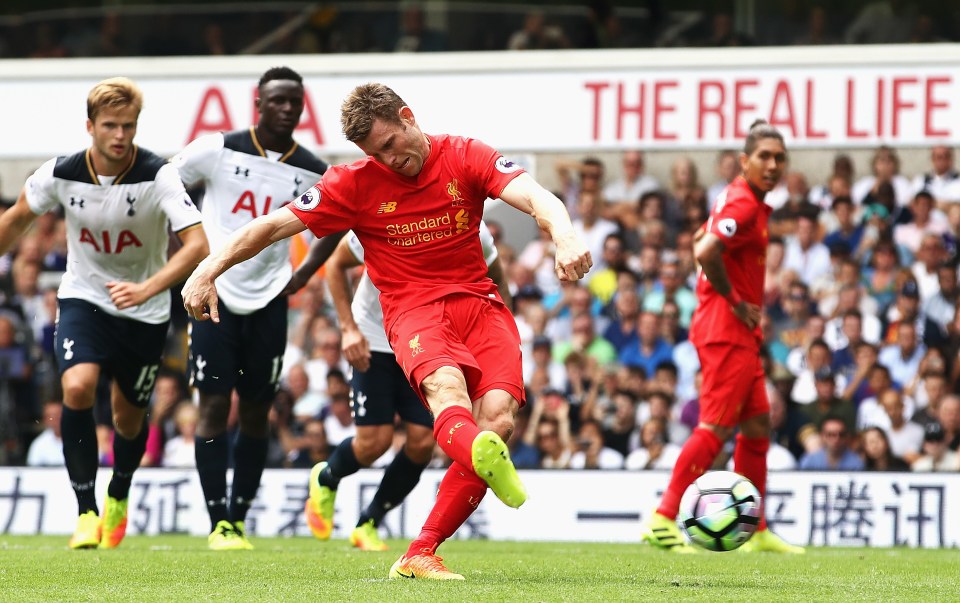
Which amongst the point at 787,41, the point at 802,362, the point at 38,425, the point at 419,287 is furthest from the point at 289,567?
the point at 787,41

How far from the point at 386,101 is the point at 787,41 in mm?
11307

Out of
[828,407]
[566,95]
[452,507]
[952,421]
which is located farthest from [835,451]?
[452,507]

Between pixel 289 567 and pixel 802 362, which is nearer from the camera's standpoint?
pixel 289 567

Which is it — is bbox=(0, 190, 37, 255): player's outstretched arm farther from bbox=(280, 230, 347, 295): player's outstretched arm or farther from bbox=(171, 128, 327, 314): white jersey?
bbox=(280, 230, 347, 295): player's outstretched arm

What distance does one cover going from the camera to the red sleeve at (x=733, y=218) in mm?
8992

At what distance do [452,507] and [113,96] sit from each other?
133 inches

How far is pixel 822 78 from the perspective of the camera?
15633mm

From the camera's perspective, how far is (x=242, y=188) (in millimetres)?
9102

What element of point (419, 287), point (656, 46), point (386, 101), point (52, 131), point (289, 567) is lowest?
point (289, 567)

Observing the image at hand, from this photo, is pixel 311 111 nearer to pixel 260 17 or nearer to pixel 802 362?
pixel 260 17

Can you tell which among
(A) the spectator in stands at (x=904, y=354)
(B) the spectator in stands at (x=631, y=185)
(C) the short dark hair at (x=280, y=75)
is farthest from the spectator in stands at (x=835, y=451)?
(C) the short dark hair at (x=280, y=75)

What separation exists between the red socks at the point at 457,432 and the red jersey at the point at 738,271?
3410mm

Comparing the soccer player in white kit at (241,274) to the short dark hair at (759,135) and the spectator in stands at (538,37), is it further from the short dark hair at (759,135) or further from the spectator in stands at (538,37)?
the spectator in stands at (538,37)

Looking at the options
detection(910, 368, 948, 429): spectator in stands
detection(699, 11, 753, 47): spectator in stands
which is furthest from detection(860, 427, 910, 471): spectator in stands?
detection(699, 11, 753, 47): spectator in stands
